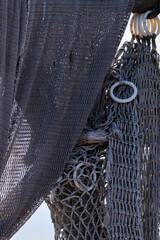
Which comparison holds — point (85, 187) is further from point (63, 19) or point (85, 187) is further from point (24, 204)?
point (63, 19)

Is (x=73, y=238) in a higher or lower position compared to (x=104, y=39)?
lower

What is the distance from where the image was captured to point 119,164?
244 centimetres

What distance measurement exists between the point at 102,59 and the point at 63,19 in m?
0.15

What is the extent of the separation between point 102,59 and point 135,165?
0.98ft

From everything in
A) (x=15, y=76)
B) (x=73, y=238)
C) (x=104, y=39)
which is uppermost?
(x=104, y=39)

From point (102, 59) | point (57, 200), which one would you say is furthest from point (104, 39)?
point (57, 200)

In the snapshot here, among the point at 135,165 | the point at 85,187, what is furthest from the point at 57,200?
the point at 135,165

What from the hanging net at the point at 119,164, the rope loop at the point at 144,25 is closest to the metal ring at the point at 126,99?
the hanging net at the point at 119,164

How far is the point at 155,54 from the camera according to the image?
2605 millimetres

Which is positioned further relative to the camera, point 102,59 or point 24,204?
point 102,59

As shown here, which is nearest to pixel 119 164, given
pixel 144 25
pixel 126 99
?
pixel 126 99

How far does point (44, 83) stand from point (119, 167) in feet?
0.98

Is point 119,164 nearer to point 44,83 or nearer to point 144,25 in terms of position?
point 44,83

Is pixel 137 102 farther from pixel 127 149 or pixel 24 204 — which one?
pixel 24 204
